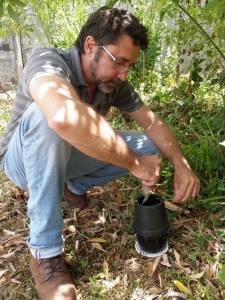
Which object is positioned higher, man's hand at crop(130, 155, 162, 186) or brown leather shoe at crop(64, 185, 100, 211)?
man's hand at crop(130, 155, 162, 186)

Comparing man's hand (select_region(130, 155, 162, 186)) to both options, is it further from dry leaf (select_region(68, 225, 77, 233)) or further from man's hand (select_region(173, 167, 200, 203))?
dry leaf (select_region(68, 225, 77, 233))

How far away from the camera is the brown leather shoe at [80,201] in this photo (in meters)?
2.27

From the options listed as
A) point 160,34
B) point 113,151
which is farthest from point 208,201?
A: point 160,34

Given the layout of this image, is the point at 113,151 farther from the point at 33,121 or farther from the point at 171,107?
the point at 171,107

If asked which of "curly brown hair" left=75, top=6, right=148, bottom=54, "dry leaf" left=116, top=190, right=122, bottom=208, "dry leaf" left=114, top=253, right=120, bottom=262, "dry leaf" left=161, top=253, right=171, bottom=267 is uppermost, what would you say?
"curly brown hair" left=75, top=6, right=148, bottom=54

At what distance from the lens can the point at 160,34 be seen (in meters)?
4.34

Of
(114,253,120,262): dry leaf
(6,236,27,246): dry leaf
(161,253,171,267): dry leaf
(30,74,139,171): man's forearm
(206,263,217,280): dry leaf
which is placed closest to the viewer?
(30,74,139,171): man's forearm

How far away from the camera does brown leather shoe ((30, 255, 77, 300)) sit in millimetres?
1624

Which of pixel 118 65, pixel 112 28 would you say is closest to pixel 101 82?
pixel 118 65

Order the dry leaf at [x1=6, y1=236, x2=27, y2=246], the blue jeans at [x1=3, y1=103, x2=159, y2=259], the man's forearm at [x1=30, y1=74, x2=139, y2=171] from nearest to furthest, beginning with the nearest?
→ the man's forearm at [x1=30, y1=74, x2=139, y2=171] → the blue jeans at [x1=3, y1=103, x2=159, y2=259] → the dry leaf at [x1=6, y1=236, x2=27, y2=246]

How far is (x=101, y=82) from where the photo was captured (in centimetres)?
195

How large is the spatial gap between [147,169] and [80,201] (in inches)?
31.0

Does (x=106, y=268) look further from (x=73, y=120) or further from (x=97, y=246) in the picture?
(x=73, y=120)

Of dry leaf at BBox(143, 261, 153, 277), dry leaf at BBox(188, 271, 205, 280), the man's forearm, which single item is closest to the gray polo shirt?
the man's forearm
